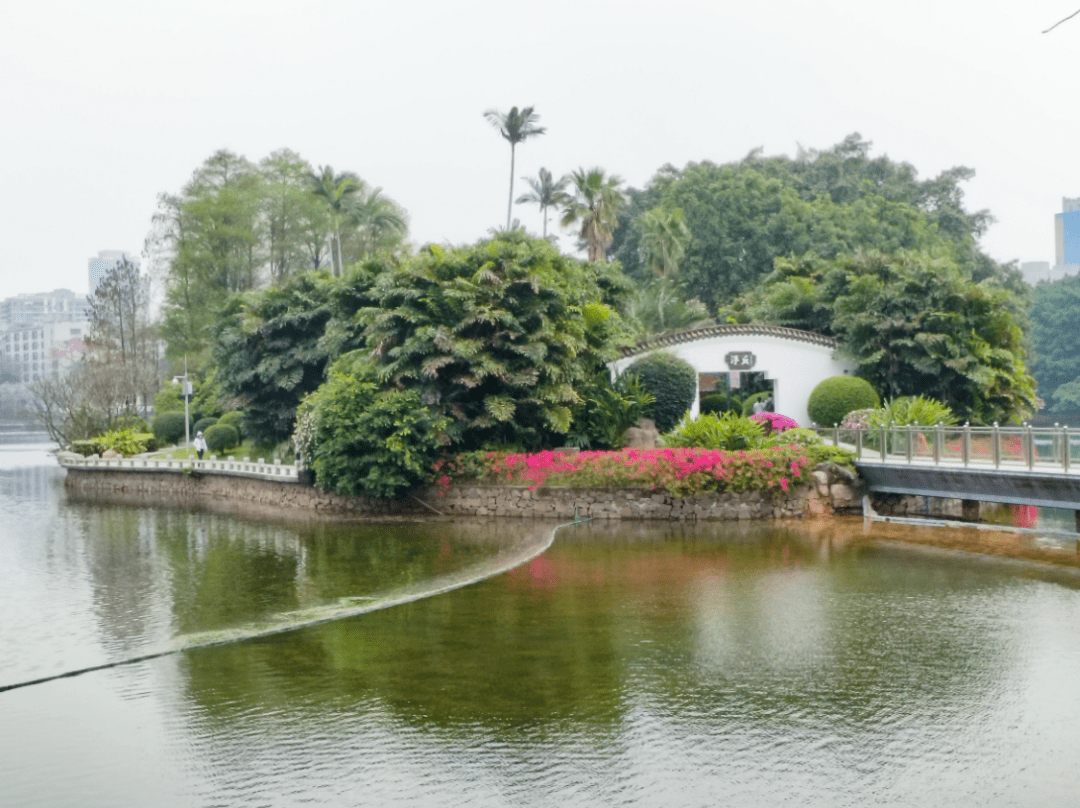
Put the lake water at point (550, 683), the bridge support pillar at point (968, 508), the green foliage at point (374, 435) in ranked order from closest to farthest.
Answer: the lake water at point (550, 683) → the bridge support pillar at point (968, 508) → the green foliage at point (374, 435)

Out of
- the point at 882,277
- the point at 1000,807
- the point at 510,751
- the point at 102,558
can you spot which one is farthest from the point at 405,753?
the point at 882,277

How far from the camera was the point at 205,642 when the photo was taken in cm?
1102

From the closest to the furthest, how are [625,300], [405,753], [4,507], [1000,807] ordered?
1. [1000,807]
2. [405,753]
3. [4,507]
4. [625,300]

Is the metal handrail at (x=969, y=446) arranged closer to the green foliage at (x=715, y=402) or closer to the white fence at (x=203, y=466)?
the green foliage at (x=715, y=402)

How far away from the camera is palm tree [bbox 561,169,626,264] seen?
41125mm

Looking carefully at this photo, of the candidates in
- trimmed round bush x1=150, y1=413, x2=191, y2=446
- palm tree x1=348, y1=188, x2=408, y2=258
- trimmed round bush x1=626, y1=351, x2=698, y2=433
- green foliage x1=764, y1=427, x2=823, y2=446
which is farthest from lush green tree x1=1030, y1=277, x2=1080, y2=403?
trimmed round bush x1=150, y1=413, x2=191, y2=446

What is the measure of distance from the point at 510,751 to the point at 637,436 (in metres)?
18.5

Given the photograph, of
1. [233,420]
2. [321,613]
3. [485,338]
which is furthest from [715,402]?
[233,420]

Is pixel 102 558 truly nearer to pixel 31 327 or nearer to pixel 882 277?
pixel 882 277

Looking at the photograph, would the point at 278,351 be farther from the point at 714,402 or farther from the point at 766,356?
the point at 766,356

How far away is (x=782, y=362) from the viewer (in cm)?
2853

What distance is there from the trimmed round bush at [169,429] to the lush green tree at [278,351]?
1135 cm

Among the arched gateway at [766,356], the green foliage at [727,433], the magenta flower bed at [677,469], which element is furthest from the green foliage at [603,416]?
the green foliage at [727,433]

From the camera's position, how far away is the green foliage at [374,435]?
22328 millimetres
